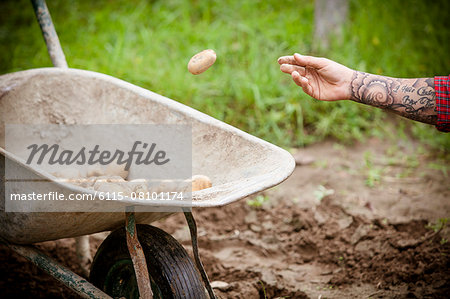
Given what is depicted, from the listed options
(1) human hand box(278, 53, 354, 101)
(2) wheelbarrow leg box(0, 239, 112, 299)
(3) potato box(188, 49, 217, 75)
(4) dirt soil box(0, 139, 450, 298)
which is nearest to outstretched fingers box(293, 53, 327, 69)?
(1) human hand box(278, 53, 354, 101)

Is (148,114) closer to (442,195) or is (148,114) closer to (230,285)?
(230,285)

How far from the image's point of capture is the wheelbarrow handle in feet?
7.52

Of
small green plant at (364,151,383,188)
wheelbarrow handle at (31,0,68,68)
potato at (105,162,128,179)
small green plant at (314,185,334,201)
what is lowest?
small green plant at (314,185,334,201)

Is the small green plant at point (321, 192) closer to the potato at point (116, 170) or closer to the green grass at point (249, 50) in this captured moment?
the green grass at point (249, 50)

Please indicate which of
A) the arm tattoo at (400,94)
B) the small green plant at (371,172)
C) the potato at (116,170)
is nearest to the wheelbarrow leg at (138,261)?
the potato at (116,170)

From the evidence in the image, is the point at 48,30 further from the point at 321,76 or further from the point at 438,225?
the point at 438,225

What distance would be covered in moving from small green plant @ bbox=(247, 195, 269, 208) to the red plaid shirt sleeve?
1.43 metres

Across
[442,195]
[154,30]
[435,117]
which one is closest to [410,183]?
[442,195]

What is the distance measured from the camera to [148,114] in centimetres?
209

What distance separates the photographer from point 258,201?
9.59 ft

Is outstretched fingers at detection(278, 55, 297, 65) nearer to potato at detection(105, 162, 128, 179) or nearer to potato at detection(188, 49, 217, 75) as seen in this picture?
potato at detection(188, 49, 217, 75)

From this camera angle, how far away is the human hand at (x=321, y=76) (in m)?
1.82

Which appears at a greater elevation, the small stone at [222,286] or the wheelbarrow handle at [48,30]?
the wheelbarrow handle at [48,30]

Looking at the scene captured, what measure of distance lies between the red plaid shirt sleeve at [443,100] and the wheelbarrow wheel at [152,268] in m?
1.08
